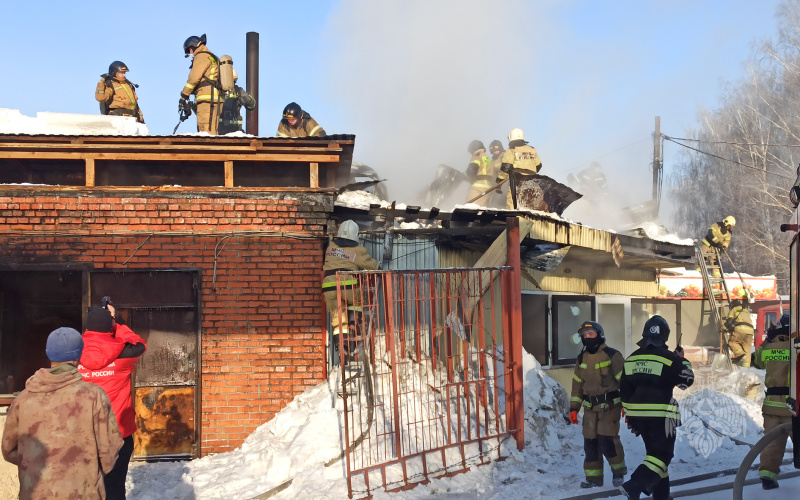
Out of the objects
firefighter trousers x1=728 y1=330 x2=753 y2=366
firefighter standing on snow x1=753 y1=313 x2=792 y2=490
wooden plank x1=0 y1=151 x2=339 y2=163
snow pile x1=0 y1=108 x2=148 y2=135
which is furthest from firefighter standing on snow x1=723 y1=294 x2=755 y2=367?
snow pile x1=0 y1=108 x2=148 y2=135

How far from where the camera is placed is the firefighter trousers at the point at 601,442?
7066 mm

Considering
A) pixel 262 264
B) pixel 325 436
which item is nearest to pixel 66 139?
pixel 262 264

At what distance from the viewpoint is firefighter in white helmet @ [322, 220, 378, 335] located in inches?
314

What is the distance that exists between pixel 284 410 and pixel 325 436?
1.01m

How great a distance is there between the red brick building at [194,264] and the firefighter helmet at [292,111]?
2850 millimetres

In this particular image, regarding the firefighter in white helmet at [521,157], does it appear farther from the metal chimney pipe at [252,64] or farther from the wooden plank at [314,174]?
the metal chimney pipe at [252,64]

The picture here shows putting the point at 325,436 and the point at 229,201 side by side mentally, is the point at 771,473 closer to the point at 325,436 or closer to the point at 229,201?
the point at 325,436

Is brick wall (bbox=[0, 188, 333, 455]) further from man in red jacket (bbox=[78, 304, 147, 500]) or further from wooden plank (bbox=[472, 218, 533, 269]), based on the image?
man in red jacket (bbox=[78, 304, 147, 500])

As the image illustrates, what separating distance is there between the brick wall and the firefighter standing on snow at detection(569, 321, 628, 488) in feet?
10.4

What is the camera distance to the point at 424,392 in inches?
314

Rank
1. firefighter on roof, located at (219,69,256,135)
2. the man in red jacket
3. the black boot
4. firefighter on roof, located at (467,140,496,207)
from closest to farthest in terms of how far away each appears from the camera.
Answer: the man in red jacket → the black boot → firefighter on roof, located at (219,69,256,135) → firefighter on roof, located at (467,140,496,207)

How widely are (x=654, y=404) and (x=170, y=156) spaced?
6091mm

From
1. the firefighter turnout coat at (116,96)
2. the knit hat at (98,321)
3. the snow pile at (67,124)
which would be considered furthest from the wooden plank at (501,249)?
the firefighter turnout coat at (116,96)

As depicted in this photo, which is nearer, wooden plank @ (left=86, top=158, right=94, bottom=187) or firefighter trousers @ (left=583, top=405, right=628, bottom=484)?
firefighter trousers @ (left=583, top=405, right=628, bottom=484)
